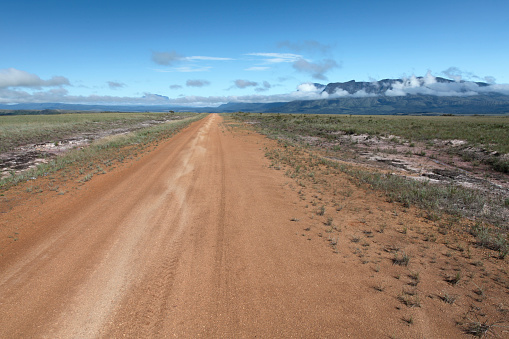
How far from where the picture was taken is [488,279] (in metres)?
4.76

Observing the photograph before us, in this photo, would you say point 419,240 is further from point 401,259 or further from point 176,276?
point 176,276

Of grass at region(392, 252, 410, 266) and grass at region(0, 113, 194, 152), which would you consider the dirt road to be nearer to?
grass at region(392, 252, 410, 266)

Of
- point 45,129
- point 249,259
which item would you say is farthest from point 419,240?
point 45,129

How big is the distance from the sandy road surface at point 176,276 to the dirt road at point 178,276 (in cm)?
2

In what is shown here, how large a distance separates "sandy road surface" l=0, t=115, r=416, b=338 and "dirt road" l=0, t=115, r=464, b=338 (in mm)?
19

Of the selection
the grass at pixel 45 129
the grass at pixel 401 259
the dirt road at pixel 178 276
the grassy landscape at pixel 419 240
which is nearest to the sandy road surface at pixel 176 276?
the dirt road at pixel 178 276

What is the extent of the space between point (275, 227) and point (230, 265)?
213 centimetres

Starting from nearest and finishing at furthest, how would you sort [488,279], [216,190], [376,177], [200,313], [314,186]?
[200,313] → [488,279] → [216,190] → [314,186] → [376,177]

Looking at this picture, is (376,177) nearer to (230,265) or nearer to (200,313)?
(230,265)

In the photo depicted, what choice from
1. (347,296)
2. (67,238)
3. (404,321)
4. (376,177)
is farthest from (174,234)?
(376,177)

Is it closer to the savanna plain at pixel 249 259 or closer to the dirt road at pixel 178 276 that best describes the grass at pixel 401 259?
the savanna plain at pixel 249 259

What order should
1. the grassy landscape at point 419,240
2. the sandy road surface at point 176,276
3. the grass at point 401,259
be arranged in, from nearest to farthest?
the sandy road surface at point 176,276, the grassy landscape at point 419,240, the grass at point 401,259

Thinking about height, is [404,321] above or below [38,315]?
below

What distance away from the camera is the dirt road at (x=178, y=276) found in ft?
12.2
